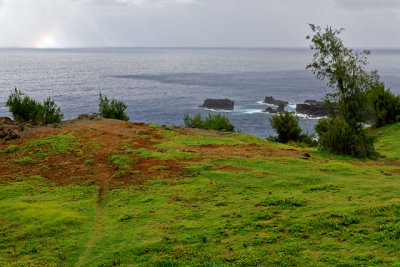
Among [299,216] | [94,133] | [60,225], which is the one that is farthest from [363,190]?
[94,133]

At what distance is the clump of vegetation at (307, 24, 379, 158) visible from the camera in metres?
29.2

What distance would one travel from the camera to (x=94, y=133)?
31.1 meters

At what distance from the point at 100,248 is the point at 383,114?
146 ft

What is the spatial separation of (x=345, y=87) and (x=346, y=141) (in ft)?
16.3

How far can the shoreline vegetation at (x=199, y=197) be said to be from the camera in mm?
11023

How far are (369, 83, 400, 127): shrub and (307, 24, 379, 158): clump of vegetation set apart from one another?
1754 centimetres

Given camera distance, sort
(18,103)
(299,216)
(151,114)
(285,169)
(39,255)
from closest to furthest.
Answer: (39,255)
(299,216)
(285,169)
(18,103)
(151,114)

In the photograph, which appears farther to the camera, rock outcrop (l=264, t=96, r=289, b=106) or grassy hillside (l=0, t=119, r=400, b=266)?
rock outcrop (l=264, t=96, r=289, b=106)

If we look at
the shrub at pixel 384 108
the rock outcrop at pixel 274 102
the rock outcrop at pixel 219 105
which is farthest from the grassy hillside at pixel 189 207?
the rock outcrop at pixel 274 102

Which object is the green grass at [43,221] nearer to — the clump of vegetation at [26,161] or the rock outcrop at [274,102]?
the clump of vegetation at [26,161]

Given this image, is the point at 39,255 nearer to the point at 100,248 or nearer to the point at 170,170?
the point at 100,248

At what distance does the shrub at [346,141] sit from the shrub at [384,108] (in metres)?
18.5

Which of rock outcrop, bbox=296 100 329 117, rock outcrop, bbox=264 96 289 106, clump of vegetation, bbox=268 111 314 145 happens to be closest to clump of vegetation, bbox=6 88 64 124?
clump of vegetation, bbox=268 111 314 145

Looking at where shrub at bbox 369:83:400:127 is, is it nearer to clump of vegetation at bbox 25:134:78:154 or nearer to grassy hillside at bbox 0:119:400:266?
grassy hillside at bbox 0:119:400:266
